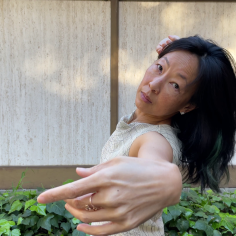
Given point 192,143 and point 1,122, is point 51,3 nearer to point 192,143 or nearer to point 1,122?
point 1,122

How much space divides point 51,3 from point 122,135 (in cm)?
295

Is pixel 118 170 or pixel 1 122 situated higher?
pixel 118 170

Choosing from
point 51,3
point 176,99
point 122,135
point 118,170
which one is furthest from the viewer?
point 51,3

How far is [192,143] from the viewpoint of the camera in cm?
113

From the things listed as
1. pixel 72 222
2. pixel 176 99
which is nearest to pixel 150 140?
pixel 176 99

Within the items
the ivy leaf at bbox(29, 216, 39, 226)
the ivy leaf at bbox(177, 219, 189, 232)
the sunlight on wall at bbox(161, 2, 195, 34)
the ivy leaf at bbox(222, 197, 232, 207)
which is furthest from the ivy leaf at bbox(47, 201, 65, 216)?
the sunlight on wall at bbox(161, 2, 195, 34)

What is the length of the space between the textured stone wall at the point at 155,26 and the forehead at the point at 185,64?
2575 mm

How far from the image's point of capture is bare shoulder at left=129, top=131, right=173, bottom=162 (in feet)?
2.65

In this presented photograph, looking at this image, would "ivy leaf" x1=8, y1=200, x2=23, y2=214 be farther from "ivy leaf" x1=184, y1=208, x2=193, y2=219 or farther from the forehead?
A: the forehead

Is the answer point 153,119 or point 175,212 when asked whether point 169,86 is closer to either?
point 153,119

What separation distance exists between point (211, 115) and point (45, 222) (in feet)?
6.22

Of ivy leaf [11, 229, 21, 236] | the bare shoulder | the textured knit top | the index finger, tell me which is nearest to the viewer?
the index finger

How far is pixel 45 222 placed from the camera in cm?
244

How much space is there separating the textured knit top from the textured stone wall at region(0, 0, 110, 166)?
243 centimetres
